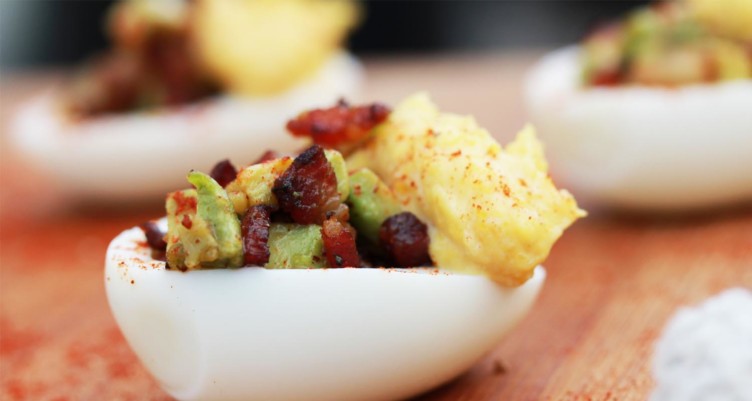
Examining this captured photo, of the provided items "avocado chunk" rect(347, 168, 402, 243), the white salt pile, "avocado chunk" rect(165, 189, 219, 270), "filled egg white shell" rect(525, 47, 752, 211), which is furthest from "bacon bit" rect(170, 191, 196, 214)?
"filled egg white shell" rect(525, 47, 752, 211)

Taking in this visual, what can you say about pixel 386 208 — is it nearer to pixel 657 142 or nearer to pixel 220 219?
pixel 220 219

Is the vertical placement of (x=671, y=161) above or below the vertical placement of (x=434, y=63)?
below

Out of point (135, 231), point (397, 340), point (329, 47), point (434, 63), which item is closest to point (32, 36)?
point (434, 63)

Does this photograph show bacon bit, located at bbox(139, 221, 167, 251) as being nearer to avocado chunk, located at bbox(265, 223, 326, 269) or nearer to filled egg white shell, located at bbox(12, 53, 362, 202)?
avocado chunk, located at bbox(265, 223, 326, 269)

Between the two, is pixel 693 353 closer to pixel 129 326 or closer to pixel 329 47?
pixel 129 326

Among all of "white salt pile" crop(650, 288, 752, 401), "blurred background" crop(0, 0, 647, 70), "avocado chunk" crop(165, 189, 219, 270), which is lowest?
"white salt pile" crop(650, 288, 752, 401)

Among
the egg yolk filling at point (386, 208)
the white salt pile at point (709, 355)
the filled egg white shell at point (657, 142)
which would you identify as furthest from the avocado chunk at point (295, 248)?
the filled egg white shell at point (657, 142)

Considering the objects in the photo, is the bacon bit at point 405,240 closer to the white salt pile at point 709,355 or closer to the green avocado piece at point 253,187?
the green avocado piece at point 253,187
